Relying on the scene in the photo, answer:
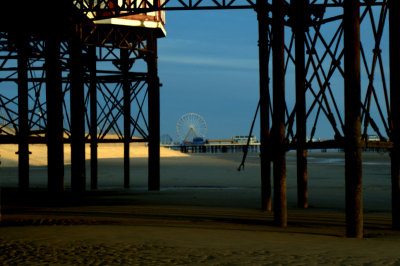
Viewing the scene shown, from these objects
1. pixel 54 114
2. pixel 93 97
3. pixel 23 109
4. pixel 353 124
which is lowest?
pixel 353 124

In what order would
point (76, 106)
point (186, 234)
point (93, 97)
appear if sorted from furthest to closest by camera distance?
point (93, 97), point (76, 106), point (186, 234)

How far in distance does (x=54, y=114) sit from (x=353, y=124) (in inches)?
408

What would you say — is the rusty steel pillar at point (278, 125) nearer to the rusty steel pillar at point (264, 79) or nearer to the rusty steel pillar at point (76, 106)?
the rusty steel pillar at point (264, 79)

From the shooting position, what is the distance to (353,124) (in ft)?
31.2

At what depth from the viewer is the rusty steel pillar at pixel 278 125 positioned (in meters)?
11.0

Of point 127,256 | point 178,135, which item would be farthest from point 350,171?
point 178,135

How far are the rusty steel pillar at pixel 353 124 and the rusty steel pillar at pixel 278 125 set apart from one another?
1634mm

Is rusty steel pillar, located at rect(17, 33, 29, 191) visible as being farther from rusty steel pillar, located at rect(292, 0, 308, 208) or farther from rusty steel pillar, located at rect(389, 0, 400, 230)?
rusty steel pillar, located at rect(389, 0, 400, 230)

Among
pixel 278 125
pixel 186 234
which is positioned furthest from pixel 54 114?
pixel 186 234

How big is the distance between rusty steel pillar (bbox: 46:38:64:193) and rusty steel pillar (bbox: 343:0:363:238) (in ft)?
33.5

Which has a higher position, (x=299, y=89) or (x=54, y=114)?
(x=299, y=89)

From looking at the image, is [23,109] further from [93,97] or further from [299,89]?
[299,89]

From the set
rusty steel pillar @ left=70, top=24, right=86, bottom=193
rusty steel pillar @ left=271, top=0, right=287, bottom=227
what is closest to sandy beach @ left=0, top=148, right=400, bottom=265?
rusty steel pillar @ left=271, top=0, right=287, bottom=227

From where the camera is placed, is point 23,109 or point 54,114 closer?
point 54,114
